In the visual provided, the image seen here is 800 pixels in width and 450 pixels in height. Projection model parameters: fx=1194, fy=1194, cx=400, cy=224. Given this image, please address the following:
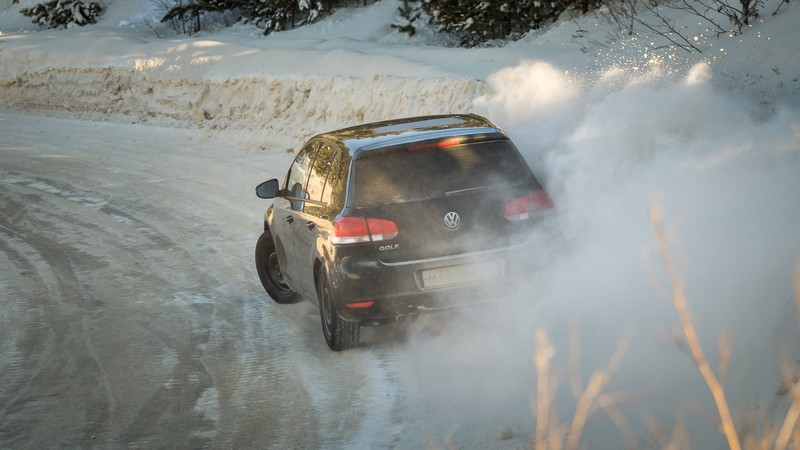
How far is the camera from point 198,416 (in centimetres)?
741

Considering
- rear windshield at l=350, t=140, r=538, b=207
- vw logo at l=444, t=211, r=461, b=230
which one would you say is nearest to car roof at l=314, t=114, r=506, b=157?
rear windshield at l=350, t=140, r=538, b=207

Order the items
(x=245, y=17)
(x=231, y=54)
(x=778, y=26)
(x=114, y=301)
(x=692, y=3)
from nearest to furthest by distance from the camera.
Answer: (x=114, y=301)
(x=778, y=26)
(x=692, y=3)
(x=231, y=54)
(x=245, y=17)

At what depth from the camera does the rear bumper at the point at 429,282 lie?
8188 millimetres

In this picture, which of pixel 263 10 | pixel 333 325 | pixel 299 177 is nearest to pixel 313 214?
pixel 333 325

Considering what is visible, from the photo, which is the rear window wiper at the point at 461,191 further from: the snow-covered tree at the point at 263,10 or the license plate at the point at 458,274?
the snow-covered tree at the point at 263,10

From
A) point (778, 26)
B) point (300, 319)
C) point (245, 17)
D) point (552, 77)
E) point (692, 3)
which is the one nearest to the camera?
point (300, 319)

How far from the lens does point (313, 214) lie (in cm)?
914

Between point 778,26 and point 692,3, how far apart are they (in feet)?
12.9

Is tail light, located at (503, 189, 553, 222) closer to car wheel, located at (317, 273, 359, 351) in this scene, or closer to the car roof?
the car roof

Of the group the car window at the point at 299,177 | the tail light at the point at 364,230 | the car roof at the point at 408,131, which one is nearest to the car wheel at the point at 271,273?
the car window at the point at 299,177

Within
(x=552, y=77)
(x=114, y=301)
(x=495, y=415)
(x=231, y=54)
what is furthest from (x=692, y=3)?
(x=495, y=415)

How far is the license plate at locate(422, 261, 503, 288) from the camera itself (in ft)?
26.9

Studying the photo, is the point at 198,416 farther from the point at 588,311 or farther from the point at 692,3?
the point at 692,3

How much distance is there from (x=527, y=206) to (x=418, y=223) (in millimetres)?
790
